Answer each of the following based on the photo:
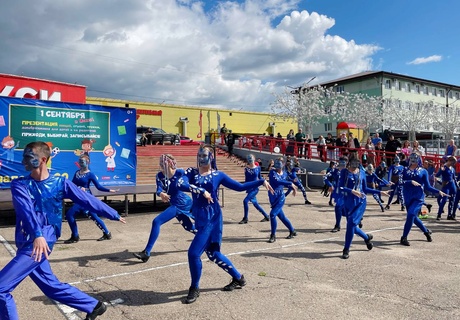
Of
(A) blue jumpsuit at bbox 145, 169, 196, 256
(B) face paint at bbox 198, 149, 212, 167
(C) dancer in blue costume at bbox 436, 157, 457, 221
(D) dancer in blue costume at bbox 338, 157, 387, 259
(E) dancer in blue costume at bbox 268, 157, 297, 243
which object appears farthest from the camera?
(C) dancer in blue costume at bbox 436, 157, 457, 221

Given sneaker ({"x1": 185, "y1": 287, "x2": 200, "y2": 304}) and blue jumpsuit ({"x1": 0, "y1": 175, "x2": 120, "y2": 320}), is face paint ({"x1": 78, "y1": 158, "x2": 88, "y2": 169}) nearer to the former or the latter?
sneaker ({"x1": 185, "y1": 287, "x2": 200, "y2": 304})

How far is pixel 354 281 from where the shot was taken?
18.4 feet

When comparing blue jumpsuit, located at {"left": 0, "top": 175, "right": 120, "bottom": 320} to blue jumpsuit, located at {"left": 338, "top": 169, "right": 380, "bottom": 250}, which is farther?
blue jumpsuit, located at {"left": 338, "top": 169, "right": 380, "bottom": 250}

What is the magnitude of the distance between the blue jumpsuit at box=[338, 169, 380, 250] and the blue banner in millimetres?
8560

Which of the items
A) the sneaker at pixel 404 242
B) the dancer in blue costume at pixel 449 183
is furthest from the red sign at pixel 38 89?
the dancer in blue costume at pixel 449 183

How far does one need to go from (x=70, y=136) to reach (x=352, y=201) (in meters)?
9.27

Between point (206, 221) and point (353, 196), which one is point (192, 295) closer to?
point (206, 221)

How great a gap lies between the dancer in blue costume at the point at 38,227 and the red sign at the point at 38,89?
13880 mm

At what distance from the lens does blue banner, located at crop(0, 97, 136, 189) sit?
11.3m

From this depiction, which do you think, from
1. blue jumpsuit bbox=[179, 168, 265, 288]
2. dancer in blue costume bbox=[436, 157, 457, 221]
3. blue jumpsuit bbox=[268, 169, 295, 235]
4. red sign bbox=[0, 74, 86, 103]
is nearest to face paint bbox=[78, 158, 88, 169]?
blue jumpsuit bbox=[268, 169, 295, 235]

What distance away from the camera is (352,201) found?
23.1 ft

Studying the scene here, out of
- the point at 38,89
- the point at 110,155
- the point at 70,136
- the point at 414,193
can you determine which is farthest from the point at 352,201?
the point at 38,89

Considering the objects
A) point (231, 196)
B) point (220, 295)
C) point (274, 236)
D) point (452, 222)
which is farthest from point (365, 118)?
point (220, 295)

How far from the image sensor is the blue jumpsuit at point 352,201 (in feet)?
22.8
